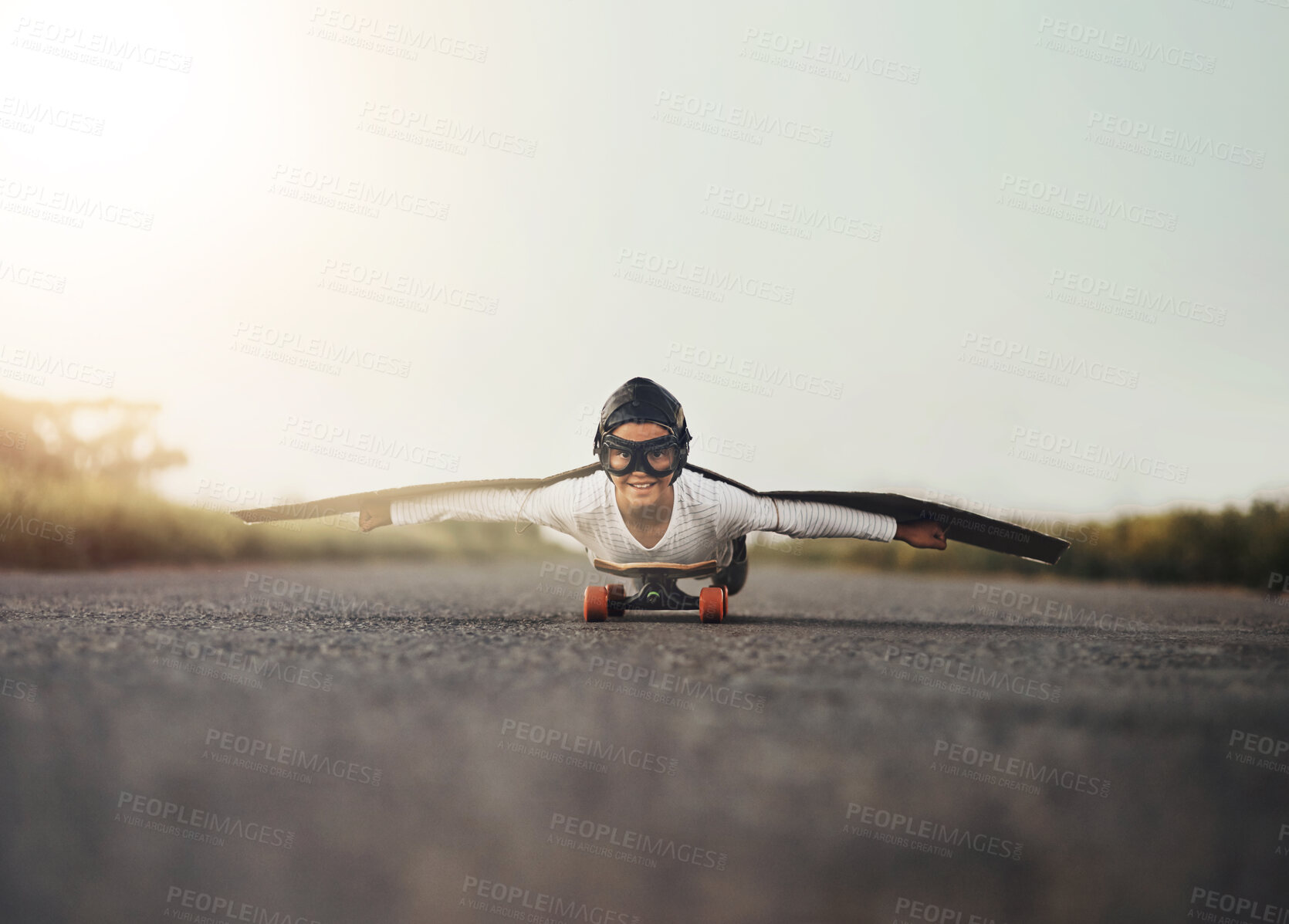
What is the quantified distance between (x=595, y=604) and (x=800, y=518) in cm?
65

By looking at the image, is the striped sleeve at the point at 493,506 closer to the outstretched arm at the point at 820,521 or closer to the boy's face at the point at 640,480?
the boy's face at the point at 640,480

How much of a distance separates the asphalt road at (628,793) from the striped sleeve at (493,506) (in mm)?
1142

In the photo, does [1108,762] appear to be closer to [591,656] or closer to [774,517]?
[591,656]

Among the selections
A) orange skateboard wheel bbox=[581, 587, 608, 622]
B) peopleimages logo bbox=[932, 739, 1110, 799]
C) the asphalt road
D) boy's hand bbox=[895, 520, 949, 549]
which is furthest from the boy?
peopleimages logo bbox=[932, 739, 1110, 799]

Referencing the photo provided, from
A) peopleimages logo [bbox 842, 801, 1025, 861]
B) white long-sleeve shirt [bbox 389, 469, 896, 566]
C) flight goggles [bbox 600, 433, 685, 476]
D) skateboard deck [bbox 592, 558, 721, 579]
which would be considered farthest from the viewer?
skateboard deck [bbox 592, 558, 721, 579]

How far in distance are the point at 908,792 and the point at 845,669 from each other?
0.82 feet

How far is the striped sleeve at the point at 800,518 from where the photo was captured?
213 centimetres

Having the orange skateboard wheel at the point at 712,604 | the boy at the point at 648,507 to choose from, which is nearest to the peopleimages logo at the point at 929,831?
the orange skateboard wheel at the point at 712,604

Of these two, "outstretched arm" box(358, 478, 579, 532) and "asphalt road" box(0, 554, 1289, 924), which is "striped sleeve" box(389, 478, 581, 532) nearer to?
"outstretched arm" box(358, 478, 579, 532)

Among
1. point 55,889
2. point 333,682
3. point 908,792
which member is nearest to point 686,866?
point 908,792

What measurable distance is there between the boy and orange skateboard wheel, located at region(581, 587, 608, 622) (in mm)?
337

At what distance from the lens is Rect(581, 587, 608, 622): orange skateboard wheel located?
1.88 m

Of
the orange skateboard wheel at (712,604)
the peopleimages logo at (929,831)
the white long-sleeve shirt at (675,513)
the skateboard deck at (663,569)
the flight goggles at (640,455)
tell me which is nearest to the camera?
the peopleimages logo at (929,831)

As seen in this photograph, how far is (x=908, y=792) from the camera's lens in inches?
33.2
